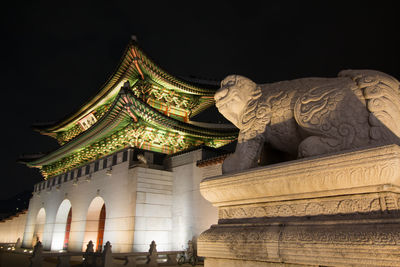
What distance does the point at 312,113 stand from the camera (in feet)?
7.29

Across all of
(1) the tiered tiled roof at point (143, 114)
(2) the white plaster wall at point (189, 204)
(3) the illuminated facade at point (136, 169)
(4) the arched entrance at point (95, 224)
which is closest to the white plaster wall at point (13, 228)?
(3) the illuminated facade at point (136, 169)

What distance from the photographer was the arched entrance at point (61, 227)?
16.7 meters

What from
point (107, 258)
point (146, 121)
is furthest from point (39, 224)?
point (107, 258)

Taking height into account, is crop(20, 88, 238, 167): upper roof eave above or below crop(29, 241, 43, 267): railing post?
above

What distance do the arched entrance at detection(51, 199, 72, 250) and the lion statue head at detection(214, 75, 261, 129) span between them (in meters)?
16.4

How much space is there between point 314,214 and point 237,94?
130cm

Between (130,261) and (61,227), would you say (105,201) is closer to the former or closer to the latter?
(130,261)

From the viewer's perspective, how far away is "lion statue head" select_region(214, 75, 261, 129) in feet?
8.96

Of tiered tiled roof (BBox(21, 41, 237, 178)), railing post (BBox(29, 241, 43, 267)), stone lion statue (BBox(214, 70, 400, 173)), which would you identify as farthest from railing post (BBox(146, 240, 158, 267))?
stone lion statue (BBox(214, 70, 400, 173))

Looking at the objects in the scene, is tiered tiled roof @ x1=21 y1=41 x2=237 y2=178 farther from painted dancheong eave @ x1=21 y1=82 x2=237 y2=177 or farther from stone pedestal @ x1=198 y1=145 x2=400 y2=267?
stone pedestal @ x1=198 y1=145 x2=400 y2=267

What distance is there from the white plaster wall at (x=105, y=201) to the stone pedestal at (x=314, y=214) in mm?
9697

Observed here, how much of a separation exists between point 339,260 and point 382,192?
18.6 inches

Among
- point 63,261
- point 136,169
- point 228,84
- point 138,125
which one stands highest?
point 138,125

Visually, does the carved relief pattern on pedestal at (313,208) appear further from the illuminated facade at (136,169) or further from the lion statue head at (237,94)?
the illuminated facade at (136,169)
